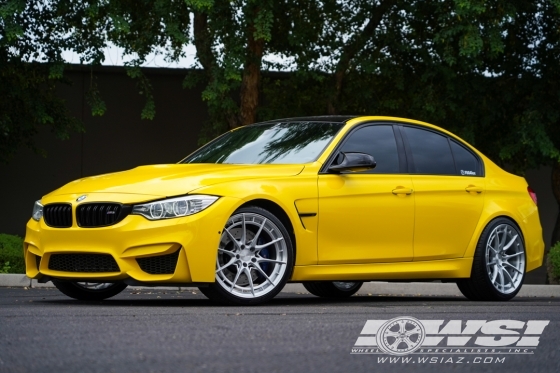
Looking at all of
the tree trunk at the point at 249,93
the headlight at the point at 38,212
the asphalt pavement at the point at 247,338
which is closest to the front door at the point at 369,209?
the asphalt pavement at the point at 247,338

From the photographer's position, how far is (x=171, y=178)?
30.1ft

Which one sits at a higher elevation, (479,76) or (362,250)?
(479,76)

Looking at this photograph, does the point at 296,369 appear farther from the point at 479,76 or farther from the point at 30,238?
the point at 479,76

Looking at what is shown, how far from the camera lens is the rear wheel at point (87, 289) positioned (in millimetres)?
10078

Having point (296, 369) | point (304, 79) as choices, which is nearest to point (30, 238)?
point (296, 369)

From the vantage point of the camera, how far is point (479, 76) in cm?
2231

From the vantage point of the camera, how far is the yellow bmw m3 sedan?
8.92 meters

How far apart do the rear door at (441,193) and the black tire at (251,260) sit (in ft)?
5.35

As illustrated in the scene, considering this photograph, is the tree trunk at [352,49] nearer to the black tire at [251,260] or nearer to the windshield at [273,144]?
the windshield at [273,144]

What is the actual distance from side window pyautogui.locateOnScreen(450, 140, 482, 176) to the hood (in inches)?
82.8

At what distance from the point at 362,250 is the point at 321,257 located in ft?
1.63

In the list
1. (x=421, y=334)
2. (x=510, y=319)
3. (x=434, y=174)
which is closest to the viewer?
(x=421, y=334)

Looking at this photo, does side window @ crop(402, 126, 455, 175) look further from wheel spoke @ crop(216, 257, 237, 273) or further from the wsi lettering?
the wsi lettering

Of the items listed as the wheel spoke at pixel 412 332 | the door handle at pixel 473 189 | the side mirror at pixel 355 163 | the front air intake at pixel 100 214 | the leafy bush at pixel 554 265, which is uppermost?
the side mirror at pixel 355 163
